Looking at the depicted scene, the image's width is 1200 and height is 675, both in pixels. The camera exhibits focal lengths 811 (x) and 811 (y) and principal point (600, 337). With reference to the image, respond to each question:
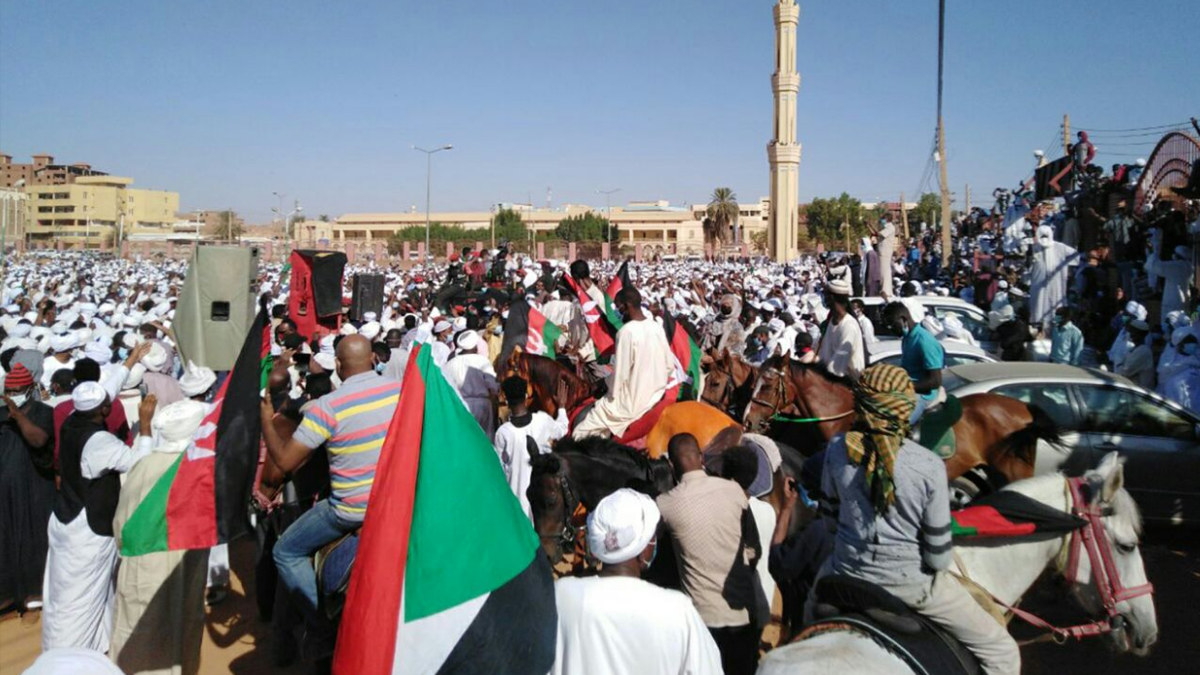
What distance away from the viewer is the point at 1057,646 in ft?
17.6

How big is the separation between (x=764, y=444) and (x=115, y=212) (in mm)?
113670

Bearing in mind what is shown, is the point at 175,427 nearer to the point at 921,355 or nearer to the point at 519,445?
the point at 519,445

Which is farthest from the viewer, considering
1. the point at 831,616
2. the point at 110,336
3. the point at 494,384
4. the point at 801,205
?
the point at 801,205

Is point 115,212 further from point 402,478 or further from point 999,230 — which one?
point 402,478

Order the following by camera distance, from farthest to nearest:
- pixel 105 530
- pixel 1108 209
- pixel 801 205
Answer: pixel 801 205, pixel 1108 209, pixel 105 530

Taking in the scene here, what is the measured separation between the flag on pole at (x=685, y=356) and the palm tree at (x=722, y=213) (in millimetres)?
73652

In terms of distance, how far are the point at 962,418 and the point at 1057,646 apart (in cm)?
164

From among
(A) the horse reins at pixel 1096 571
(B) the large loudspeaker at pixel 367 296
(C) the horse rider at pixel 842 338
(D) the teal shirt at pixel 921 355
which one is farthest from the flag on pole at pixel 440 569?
(B) the large loudspeaker at pixel 367 296

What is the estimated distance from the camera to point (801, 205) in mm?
93000

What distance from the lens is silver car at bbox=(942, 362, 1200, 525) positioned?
6.57 meters

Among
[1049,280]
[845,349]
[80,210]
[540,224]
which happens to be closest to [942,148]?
[1049,280]

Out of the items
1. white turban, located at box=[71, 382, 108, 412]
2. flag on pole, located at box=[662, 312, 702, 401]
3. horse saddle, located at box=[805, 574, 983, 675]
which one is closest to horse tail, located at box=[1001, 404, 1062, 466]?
horse saddle, located at box=[805, 574, 983, 675]

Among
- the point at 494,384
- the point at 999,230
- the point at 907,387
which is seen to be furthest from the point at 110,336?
the point at 999,230

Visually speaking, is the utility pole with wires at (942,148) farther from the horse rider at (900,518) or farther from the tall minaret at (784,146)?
the tall minaret at (784,146)
